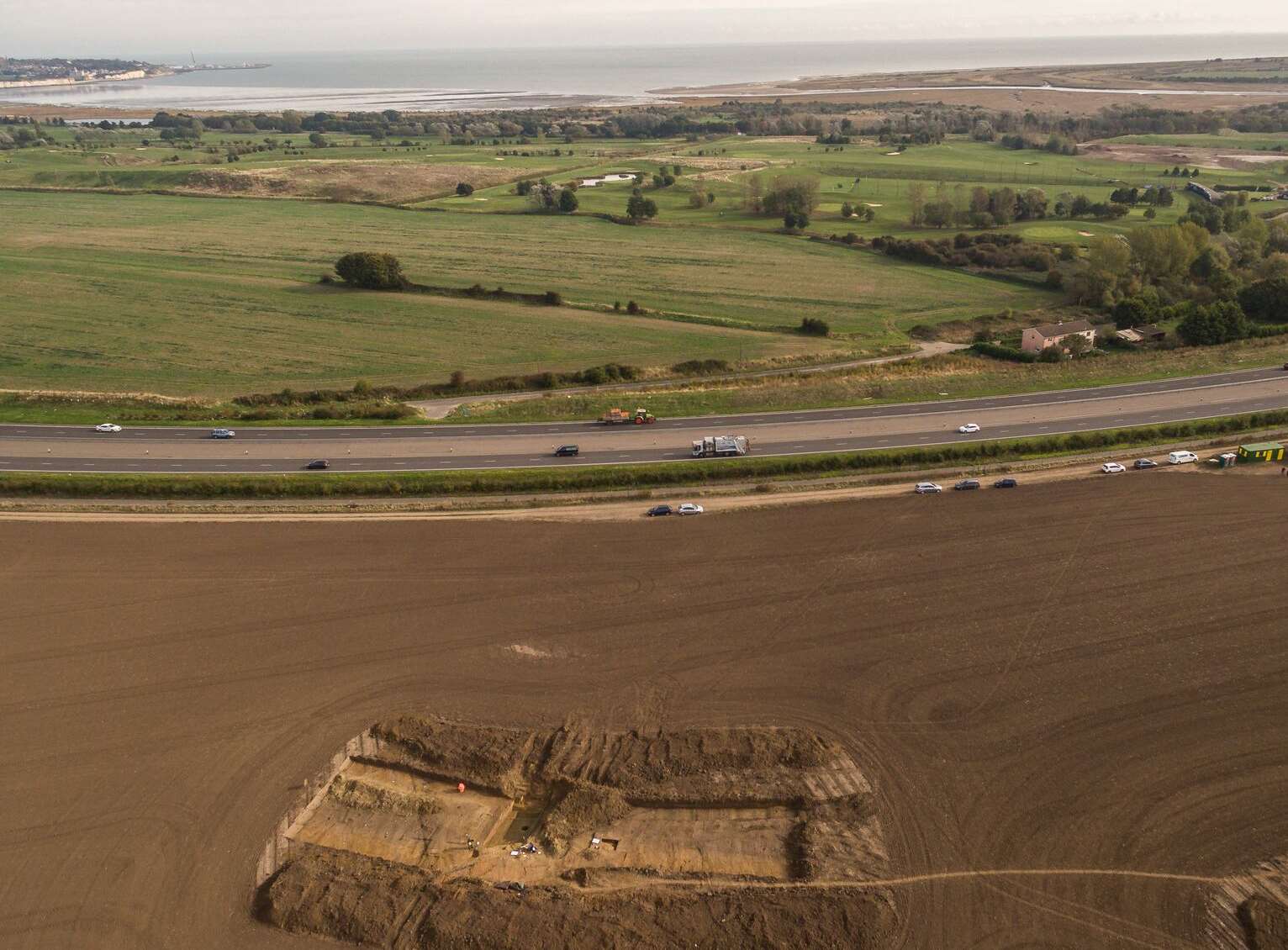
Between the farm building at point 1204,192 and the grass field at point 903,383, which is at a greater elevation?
the farm building at point 1204,192

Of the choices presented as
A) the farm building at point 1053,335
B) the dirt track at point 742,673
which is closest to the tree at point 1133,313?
the farm building at point 1053,335

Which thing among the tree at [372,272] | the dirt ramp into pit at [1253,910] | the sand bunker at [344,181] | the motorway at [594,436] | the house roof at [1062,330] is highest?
the sand bunker at [344,181]

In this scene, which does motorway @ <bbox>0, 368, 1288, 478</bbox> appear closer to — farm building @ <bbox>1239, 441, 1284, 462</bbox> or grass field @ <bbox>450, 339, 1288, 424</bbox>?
grass field @ <bbox>450, 339, 1288, 424</bbox>

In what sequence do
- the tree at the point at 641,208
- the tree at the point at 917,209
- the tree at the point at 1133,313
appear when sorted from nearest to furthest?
the tree at the point at 1133,313
the tree at the point at 917,209
the tree at the point at 641,208

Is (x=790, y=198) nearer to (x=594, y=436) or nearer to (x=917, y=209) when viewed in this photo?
(x=917, y=209)

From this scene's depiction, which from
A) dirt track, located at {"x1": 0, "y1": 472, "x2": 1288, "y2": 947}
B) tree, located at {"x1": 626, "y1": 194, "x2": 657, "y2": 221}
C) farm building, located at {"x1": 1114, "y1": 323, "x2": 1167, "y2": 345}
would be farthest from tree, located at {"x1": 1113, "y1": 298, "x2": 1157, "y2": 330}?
tree, located at {"x1": 626, "y1": 194, "x2": 657, "y2": 221}

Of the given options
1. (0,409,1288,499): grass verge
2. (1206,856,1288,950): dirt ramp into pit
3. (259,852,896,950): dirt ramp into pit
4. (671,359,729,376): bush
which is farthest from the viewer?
(671,359,729,376): bush

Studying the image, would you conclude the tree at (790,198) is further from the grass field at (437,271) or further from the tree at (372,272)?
the tree at (372,272)

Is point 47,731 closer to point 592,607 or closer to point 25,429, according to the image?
point 592,607
